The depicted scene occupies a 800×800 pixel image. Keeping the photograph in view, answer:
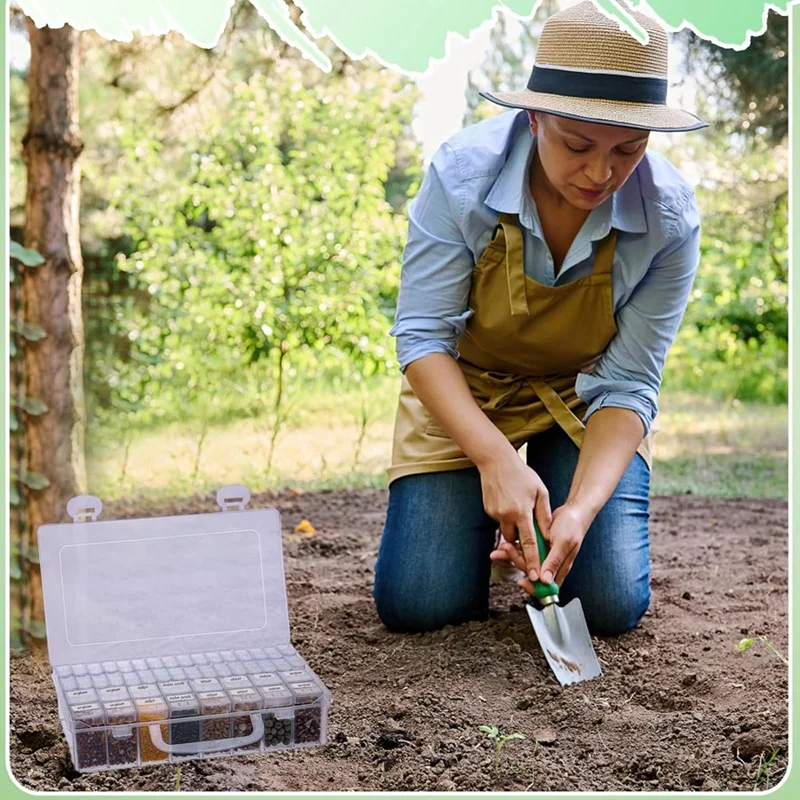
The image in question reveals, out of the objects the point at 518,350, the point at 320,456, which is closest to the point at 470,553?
the point at 518,350

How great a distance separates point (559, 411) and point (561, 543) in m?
0.38

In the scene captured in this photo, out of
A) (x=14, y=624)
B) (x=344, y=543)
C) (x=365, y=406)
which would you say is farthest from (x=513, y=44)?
(x=14, y=624)

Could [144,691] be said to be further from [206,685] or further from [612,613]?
[612,613]

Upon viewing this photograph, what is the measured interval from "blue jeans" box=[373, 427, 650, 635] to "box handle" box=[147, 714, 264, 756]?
22.5 inches

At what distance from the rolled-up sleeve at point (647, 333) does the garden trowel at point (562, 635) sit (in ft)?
1.02

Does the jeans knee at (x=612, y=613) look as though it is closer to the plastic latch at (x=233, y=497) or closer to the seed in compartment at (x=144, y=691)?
the plastic latch at (x=233, y=497)

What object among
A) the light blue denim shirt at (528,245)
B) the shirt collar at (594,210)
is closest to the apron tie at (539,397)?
the light blue denim shirt at (528,245)

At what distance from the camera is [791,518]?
4.36 feet

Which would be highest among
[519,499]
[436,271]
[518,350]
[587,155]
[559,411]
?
[587,155]

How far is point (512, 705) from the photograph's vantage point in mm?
1607

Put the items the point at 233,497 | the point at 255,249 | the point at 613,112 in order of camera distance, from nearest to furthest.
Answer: the point at 613,112
the point at 233,497
the point at 255,249

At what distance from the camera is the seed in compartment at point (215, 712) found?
136 centimetres

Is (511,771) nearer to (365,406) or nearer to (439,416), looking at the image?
(439,416)

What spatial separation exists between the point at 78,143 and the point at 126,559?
101cm
